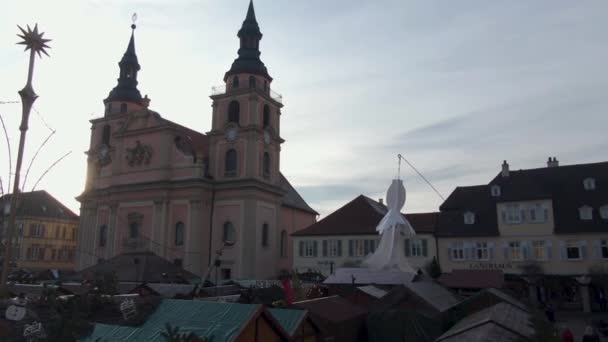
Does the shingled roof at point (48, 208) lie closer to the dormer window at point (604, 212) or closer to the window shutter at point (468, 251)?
the window shutter at point (468, 251)

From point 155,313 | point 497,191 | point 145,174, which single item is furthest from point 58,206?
point 155,313

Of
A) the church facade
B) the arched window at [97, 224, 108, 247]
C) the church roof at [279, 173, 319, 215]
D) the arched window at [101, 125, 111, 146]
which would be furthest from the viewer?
the arched window at [101, 125, 111, 146]

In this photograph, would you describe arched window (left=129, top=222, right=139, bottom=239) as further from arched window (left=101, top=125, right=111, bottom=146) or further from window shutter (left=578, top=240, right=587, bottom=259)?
window shutter (left=578, top=240, right=587, bottom=259)

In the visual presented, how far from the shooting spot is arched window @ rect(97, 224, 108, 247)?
49656 mm

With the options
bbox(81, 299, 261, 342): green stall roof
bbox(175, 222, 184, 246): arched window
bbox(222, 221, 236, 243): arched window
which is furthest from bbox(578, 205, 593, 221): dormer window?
bbox(81, 299, 261, 342): green stall roof

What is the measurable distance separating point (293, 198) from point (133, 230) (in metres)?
17.6

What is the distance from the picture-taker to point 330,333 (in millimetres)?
15367

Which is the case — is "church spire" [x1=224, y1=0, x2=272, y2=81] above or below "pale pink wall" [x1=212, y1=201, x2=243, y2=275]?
above

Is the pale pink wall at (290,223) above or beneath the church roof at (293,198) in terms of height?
beneath

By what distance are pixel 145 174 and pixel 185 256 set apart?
30.0 feet

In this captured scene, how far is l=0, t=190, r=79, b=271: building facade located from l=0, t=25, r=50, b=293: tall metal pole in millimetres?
55872

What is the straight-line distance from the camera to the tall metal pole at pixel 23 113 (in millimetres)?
8039

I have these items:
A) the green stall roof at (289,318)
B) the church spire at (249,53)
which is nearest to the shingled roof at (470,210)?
the church spire at (249,53)

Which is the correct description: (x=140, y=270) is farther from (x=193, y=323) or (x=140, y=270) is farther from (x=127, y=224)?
(x=127, y=224)
